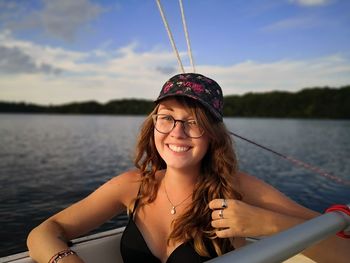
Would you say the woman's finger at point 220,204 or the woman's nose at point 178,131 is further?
the woman's nose at point 178,131

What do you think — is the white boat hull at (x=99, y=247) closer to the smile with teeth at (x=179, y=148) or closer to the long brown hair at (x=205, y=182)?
the long brown hair at (x=205, y=182)

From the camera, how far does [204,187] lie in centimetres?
219

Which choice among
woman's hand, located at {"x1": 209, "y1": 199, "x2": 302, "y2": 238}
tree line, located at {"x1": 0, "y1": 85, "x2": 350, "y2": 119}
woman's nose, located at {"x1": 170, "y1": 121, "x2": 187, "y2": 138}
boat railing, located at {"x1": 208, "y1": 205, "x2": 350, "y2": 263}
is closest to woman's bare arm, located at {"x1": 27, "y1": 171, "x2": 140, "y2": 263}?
woman's nose, located at {"x1": 170, "y1": 121, "x2": 187, "y2": 138}

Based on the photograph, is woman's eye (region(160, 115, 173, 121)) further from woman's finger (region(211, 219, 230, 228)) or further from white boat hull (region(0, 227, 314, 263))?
white boat hull (region(0, 227, 314, 263))

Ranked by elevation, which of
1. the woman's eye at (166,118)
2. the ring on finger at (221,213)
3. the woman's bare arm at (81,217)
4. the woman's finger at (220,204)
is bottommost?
the woman's bare arm at (81,217)

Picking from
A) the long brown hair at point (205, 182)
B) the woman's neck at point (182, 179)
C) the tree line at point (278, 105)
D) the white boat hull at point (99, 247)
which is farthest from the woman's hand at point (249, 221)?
the tree line at point (278, 105)

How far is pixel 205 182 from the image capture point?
86.6 inches

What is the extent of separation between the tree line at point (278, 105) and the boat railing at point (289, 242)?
100 metres

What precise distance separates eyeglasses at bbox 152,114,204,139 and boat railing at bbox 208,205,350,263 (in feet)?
2.67

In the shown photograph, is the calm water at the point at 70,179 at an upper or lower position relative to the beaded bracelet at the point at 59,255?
lower

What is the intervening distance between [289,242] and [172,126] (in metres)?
1.03

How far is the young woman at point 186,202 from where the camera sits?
1.82 metres

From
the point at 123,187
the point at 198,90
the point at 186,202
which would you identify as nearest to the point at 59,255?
the point at 123,187

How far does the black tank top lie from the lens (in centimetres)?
197
